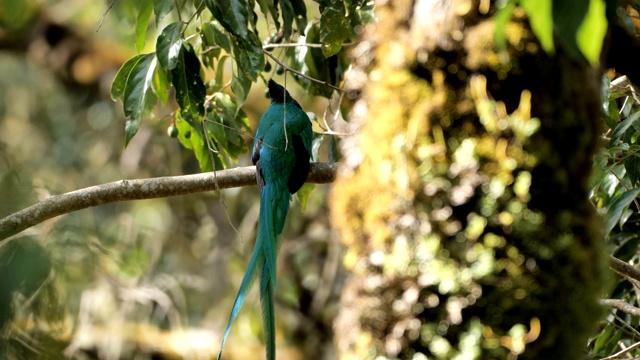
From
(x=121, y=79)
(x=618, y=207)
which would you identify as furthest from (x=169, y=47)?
(x=618, y=207)

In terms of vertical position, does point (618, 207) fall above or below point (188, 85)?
below

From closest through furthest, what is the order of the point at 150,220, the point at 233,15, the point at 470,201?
1. the point at 470,201
2. the point at 233,15
3. the point at 150,220

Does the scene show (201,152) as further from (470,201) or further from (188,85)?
(470,201)

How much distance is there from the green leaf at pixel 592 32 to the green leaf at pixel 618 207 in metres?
1.93

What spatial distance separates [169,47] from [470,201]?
147 cm

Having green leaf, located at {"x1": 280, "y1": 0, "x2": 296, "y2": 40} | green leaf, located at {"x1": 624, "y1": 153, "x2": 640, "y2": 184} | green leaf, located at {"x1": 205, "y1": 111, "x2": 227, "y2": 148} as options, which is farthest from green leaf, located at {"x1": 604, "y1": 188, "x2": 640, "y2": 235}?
green leaf, located at {"x1": 205, "y1": 111, "x2": 227, "y2": 148}

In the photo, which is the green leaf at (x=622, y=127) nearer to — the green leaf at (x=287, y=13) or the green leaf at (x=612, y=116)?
the green leaf at (x=612, y=116)

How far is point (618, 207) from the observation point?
280cm

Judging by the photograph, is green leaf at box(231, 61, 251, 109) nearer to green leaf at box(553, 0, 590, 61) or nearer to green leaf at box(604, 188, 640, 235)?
green leaf at box(604, 188, 640, 235)

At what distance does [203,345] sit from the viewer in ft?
20.4

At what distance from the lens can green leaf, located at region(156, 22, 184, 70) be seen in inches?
102

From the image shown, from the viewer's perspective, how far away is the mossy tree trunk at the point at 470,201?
1440 mm

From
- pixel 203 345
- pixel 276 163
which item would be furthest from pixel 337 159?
pixel 203 345

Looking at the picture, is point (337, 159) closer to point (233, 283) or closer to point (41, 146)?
point (233, 283)
